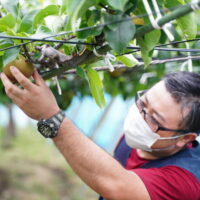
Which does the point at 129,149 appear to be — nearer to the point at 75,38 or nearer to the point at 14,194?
the point at 75,38

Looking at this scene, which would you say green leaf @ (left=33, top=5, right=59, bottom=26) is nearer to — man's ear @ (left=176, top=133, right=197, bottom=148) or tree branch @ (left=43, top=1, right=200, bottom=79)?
tree branch @ (left=43, top=1, right=200, bottom=79)

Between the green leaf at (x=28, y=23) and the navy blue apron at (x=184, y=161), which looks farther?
the navy blue apron at (x=184, y=161)

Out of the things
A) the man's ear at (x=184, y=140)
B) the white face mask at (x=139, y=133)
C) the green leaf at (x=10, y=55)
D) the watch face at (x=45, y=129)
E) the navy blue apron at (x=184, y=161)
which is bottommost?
the navy blue apron at (x=184, y=161)

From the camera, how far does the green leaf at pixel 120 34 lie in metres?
0.75

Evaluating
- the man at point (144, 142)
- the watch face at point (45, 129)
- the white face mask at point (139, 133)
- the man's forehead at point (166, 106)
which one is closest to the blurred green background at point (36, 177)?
the man at point (144, 142)

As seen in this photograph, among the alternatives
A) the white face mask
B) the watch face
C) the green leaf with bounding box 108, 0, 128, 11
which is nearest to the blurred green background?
the white face mask

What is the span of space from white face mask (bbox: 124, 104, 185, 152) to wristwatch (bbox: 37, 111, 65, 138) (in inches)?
16.9

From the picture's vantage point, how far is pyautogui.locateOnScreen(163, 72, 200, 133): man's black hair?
126cm

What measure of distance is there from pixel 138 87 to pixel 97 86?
1127mm

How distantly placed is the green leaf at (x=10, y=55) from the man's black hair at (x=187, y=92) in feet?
2.04

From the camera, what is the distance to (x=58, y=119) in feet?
3.11

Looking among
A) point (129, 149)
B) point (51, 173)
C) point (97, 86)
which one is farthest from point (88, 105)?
point (97, 86)

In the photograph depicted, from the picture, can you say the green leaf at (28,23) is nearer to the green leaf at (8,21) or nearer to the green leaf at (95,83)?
the green leaf at (8,21)

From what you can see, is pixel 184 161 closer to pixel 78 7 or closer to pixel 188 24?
pixel 188 24
